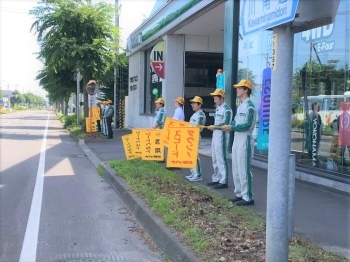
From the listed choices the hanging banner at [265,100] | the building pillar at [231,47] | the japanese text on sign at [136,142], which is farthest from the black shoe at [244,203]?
the building pillar at [231,47]

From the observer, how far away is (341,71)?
27.3ft

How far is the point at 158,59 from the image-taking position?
18734 mm

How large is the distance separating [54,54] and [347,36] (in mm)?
16013

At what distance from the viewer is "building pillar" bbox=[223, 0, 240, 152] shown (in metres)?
12.0

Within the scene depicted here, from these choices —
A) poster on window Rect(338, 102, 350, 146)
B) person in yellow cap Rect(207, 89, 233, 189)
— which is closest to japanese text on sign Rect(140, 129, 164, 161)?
person in yellow cap Rect(207, 89, 233, 189)

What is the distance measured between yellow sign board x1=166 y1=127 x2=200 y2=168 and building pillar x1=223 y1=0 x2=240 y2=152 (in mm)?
3887

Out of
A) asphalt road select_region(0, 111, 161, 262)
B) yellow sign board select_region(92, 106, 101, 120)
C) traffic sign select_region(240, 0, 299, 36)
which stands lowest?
asphalt road select_region(0, 111, 161, 262)

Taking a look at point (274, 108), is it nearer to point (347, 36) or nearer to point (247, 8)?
point (247, 8)

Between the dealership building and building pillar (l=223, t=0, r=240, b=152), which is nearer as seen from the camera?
the dealership building

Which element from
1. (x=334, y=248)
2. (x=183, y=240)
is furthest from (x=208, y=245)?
(x=334, y=248)

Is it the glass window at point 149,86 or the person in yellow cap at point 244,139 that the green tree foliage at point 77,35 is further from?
the person in yellow cap at point 244,139

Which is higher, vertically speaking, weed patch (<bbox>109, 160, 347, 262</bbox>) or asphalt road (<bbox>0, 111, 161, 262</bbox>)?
weed patch (<bbox>109, 160, 347, 262</bbox>)

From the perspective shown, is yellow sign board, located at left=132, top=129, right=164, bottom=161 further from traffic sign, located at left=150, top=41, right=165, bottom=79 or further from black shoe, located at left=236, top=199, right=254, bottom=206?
traffic sign, located at left=150, top=41, right=165, bottom=79

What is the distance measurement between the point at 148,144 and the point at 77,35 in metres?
12.7
